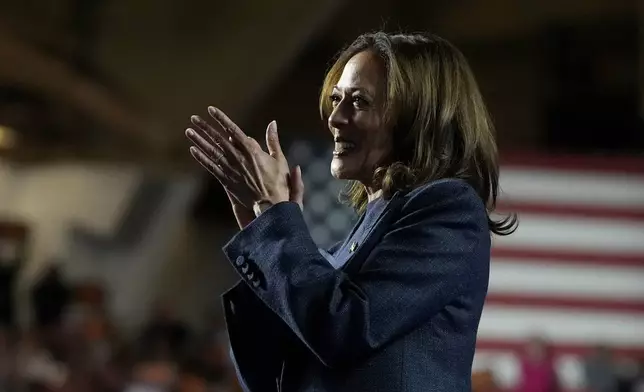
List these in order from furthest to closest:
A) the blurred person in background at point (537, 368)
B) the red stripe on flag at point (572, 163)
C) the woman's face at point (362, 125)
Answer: the red stripe on flag at point (572, 163) → the blurred person in background at point (537, 368) → the woman's face at point (362, 125)

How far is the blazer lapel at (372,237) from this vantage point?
110cm

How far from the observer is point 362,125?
1132 mm

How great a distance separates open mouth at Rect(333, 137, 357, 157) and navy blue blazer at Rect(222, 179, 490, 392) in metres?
0.06

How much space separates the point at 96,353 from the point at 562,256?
200cm

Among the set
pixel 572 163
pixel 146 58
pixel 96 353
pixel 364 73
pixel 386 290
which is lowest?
pixel 572 163

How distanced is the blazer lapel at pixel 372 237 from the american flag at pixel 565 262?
4.49 meters

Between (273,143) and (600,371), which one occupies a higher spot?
(273,143)

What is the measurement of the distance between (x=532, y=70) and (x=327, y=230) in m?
3.63

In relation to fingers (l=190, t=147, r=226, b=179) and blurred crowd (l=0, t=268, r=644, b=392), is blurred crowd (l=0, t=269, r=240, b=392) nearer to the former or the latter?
blurred crowd (l=0, t=268, r=644, b=392)

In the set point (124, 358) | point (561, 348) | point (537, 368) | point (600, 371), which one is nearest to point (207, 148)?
point (124, 358)

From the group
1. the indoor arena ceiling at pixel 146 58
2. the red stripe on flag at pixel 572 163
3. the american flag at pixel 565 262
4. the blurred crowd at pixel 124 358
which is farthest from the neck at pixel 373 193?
the red stripe on flag at pixel 572 163

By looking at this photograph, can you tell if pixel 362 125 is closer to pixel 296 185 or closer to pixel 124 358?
pixel 296 185

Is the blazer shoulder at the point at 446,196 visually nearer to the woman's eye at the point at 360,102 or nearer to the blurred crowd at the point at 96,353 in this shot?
the woman's eye at the point at 360,102

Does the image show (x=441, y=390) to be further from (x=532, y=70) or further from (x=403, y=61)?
(x=532, y=70)
